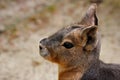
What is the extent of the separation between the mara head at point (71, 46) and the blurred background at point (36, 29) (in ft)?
7.72

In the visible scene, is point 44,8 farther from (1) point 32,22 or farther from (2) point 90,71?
(2) point 90,71

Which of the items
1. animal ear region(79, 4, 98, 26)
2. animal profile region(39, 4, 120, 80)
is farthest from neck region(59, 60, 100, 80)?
animal ear region(79, 4, 98, 26)

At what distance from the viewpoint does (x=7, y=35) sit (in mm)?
8352

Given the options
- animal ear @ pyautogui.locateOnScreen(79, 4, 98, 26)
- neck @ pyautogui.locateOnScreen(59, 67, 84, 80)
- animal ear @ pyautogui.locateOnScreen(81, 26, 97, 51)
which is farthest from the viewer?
animal ear @ pyautogui.locateOnScreen(79, 4, 98, 26)

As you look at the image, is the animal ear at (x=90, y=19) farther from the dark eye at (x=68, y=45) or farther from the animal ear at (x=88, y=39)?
the dark eye at (x=68, y=45)

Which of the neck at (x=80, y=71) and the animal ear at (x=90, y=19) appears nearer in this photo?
the neck at (x=80, y=71)

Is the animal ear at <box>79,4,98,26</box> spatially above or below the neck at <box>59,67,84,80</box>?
above

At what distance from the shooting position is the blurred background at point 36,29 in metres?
7.49

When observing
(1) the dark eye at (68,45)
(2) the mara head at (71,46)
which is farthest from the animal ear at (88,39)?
(1) the dark eye at (68,45)

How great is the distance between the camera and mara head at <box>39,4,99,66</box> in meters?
4.88

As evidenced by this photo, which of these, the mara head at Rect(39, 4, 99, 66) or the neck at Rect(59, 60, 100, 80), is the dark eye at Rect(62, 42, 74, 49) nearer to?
the mara head at Rect(39, 4, 99, 66)

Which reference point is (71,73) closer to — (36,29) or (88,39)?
(88,39)

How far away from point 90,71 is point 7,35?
3560 mm

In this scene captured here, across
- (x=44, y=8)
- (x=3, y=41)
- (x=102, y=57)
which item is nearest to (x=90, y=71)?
(x=102, y=57)
